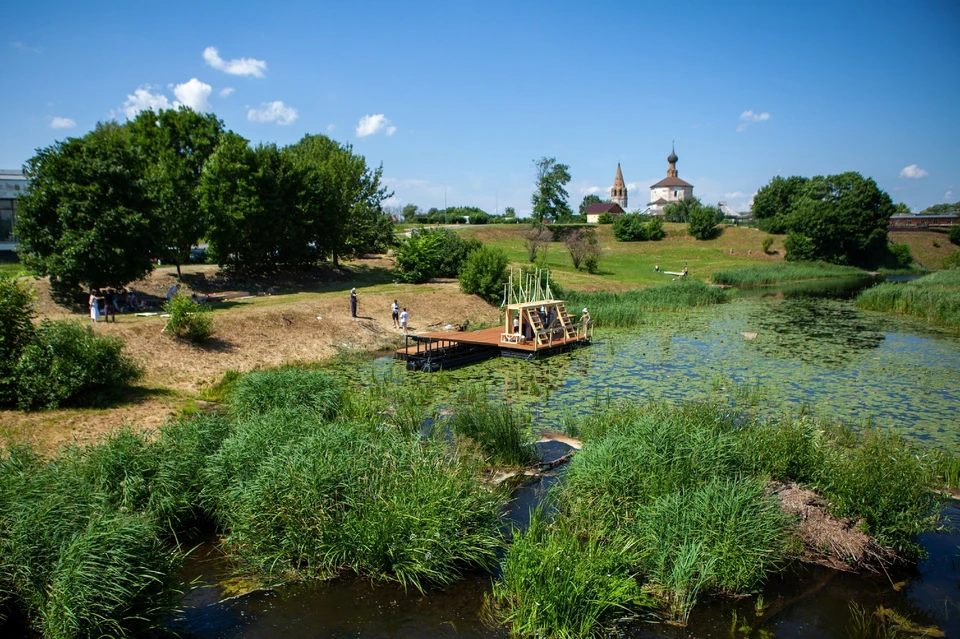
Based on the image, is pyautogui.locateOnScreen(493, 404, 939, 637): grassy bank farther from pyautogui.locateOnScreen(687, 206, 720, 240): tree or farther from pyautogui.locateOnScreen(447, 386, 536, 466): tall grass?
pyautogui.locateOnScreen(687, 206, 720, 240): tree

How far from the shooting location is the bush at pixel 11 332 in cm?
1377

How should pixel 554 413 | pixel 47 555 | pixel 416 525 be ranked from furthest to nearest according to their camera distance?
pixel 554 413, pixel 416 525, pixel 47 555

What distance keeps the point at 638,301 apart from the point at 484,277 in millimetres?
9588

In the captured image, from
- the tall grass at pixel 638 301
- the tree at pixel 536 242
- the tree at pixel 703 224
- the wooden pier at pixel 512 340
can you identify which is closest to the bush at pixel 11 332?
the wooden pier at pixel 512 340

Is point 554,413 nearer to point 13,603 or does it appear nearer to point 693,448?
point 693,448

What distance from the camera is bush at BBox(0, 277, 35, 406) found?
1377 centimetres

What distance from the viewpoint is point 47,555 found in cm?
705

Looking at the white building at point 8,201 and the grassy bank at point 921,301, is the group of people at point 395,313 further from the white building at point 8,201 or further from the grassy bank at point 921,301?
the grassy bank at point 921,301

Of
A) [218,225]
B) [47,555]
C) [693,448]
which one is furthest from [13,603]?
[218,225]

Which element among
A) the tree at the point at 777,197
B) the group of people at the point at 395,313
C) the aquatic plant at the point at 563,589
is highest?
the tree at the point at 777,197

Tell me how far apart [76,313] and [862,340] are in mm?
31623

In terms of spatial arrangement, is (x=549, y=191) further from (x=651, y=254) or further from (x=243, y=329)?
(x=243, y=329)

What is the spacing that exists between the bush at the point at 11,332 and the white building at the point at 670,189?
136m

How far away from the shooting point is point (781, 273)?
56.5 metres
